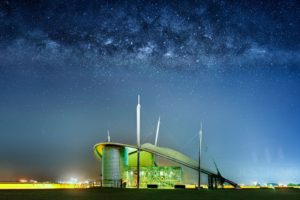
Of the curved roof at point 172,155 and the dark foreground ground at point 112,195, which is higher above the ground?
the curved roof at point 172,155

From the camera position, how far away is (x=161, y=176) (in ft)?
277

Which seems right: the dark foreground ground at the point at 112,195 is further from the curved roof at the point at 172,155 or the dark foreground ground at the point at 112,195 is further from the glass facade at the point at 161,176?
the glass facade at the point at 161,176

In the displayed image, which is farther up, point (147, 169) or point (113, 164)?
point (113, 164)

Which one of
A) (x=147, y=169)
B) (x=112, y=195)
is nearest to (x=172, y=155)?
(x=147, y=169)

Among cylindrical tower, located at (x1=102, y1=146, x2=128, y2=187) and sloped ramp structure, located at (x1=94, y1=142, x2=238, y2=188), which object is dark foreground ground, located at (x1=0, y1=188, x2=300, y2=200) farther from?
cylindrical tower, located at (x1=102, y1=146, x2=128, y2=187)

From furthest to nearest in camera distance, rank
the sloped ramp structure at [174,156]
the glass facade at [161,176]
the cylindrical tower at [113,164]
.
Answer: the glass facade at [161,176]
the cylindrical tower at [113,164]
the sloped ramp structure at [174,156]

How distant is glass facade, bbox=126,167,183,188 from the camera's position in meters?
83.0

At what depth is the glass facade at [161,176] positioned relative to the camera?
8300 cm

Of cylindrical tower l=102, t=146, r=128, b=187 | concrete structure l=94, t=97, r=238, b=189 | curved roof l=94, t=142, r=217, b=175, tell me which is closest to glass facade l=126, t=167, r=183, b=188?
concrete structure l=94, t=97, r=238, b=189

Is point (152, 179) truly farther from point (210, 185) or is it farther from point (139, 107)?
point (139, 107)

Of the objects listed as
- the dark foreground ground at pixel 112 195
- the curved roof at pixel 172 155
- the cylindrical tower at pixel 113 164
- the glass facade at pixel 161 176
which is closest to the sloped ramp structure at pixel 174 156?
the curved roof at pixel 172 155

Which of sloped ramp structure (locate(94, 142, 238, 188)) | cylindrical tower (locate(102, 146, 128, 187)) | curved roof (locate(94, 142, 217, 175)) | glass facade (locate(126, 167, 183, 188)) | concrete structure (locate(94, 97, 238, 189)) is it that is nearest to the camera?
sloped ramp structure (locate(94, 142, 238, 188))

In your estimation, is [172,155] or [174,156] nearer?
[174,156]

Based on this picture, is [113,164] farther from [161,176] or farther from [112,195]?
[112,195]
